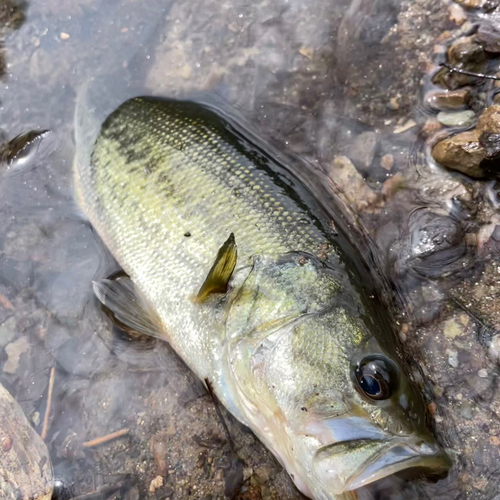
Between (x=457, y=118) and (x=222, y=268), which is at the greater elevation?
(x=222, y=268)

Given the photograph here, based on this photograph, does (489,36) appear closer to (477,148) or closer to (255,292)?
(477,148)

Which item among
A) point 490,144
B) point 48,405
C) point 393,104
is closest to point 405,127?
point 393,104

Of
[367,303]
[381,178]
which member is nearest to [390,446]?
[367,303]

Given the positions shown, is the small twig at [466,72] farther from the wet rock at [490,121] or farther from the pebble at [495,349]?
the pebble at [495,349]

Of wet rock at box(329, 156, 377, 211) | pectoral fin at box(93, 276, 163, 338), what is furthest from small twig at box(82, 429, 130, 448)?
wet rock at box(329, 156, 377, 211)

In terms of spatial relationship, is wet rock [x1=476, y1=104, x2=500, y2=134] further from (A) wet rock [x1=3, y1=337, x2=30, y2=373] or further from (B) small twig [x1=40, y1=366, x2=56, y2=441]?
(A) wet rock [x1=3, y1=337, x2=30, y2=373]

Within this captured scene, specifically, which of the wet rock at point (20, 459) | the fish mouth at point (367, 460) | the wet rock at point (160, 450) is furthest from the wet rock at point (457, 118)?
the wet rock at point (20, 459)
